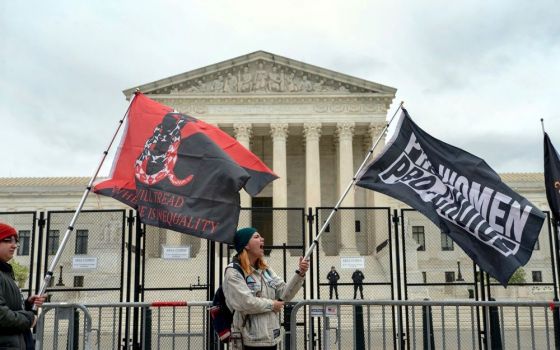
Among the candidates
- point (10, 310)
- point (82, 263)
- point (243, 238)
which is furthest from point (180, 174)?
point (82, 263)

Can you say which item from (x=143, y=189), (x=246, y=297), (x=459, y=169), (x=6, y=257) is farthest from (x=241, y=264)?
(x=459, y=169)

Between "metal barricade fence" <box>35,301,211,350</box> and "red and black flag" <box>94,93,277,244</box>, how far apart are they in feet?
4.15

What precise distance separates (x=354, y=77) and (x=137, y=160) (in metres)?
37.8

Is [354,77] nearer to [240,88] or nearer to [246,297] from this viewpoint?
[240,88]

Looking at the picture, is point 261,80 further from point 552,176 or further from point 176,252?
point 552,176

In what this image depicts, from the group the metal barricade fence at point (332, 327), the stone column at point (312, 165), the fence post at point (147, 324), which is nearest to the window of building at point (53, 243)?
the metal barricade fence at point (332, 327)

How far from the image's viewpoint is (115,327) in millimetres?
9719

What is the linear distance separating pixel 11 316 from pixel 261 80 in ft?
136

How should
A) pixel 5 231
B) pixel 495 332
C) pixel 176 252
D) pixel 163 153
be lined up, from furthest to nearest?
pixel 176 252, pixel 495 332, pixel 163 153, pixel 5 231

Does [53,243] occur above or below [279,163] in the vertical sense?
below

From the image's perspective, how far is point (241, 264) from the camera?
5.56 m

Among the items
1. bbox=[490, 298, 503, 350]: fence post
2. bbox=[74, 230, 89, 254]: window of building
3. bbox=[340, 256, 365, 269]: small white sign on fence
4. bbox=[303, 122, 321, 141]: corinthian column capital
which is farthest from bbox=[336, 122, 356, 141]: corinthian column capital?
bbox=[490, 298, 503, 350]: fence post

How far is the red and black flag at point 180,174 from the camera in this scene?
23.7 feet

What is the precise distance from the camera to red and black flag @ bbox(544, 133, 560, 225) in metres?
8.15
